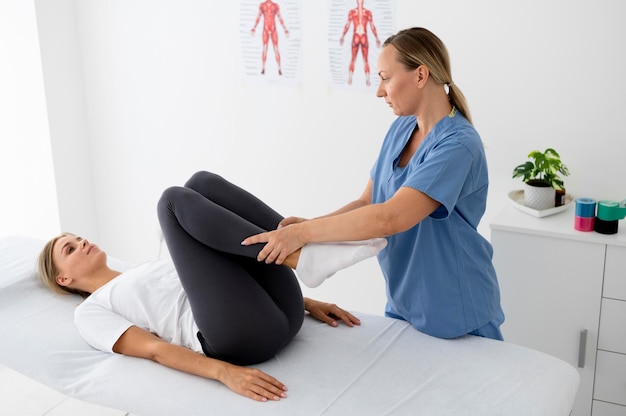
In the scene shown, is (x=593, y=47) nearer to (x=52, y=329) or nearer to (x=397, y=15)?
(x=397, y=15)

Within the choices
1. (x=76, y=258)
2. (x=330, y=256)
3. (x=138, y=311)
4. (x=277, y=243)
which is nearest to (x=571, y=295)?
(x=330, y=256)

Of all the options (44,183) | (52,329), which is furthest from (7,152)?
(52,329)

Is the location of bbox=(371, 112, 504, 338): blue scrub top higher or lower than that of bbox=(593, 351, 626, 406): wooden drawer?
higher

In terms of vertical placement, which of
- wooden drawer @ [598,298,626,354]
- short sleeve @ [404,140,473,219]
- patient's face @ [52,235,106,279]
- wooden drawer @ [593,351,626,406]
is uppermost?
short sleeve @ [404,140,473,219]

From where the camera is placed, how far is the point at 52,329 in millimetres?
2104

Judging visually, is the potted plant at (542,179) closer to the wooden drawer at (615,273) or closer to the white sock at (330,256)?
the wooden drawer at (615,273)

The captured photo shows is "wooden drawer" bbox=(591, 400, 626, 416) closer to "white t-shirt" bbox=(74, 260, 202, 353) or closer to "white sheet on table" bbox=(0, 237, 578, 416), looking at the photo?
"white sheet on table" bbox=(0, 237, 578, 416)

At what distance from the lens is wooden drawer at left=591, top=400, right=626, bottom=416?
92.7 inches

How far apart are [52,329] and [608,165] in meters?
1.77

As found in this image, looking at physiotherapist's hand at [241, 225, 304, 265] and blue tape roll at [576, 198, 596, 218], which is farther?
blue tape roll at [576, 198, 596, 218]

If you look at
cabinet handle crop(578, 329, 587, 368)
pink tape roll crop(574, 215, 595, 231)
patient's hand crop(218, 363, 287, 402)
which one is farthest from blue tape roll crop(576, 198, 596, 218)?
patient's hand crop(218, 363, 287, 402)

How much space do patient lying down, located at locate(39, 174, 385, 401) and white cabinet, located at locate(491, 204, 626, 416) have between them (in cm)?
72

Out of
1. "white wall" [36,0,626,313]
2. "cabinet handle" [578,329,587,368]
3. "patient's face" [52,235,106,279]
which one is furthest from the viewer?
"white wall" [36,0,626,313]

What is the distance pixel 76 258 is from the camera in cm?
222
